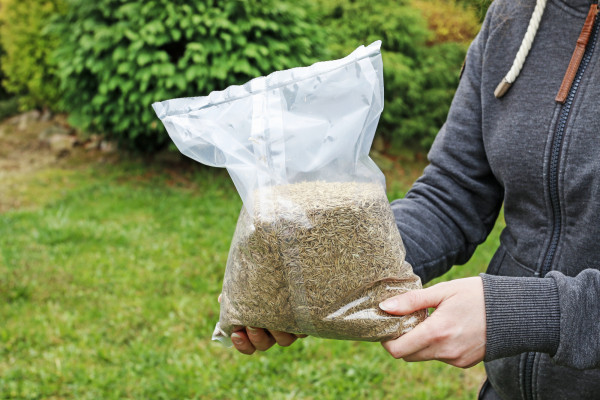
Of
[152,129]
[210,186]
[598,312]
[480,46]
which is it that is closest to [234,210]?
[210,186]

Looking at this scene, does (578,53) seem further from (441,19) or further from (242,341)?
(441,19)

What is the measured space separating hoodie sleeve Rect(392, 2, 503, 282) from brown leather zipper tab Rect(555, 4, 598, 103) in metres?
0.21

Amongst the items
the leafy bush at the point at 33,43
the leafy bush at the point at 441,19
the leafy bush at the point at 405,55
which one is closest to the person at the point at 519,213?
the leafy bush at the point at 405,55

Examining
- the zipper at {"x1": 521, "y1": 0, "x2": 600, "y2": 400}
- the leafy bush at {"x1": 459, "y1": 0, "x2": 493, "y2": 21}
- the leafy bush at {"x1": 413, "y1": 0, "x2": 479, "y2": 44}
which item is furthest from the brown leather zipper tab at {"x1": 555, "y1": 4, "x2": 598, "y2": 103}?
the leafy bush at {"x1": 413, "y1": 0, "x2": 479, "y2": 44}

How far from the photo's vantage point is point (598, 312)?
35.7 inches

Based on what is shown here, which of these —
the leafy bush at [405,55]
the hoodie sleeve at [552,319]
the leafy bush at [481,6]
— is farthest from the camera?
the leafy bush at [405,55]

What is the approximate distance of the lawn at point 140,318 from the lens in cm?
282

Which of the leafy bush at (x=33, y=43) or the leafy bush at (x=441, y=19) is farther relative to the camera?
the leafy bush at (x=33, y=43)

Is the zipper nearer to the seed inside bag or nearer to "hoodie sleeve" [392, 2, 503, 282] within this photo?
"hoodie sleeve" [392, 2, 503, 282]

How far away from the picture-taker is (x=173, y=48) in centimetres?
521

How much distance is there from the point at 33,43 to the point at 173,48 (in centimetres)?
268

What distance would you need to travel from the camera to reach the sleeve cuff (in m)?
0.92

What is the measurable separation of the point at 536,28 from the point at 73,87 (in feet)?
16.7

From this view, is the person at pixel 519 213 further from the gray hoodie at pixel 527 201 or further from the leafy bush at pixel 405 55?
the leafy bush at pixel 405 55
